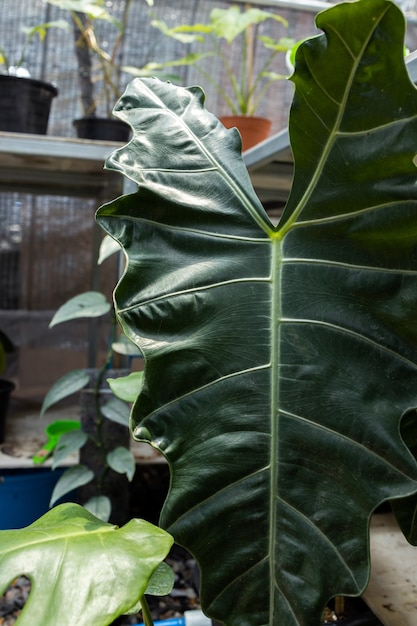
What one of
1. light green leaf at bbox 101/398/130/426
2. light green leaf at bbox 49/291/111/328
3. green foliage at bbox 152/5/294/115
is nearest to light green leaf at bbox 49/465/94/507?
light green leaf at bbox 101/398/130/426

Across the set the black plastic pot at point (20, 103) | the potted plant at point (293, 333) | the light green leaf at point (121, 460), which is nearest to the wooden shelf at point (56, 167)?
the black plastic pot at point (20, 103)

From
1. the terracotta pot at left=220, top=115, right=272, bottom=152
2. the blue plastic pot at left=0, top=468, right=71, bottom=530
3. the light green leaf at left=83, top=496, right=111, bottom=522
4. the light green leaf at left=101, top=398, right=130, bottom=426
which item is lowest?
the blue plastic pot at left=0, top=468, right=71, bottom=530

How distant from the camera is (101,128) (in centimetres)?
225

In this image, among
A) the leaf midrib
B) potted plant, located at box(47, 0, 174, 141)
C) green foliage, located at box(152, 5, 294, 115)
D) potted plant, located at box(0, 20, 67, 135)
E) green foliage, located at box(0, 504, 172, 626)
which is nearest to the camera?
green foliage, located at box(0, 504, 172, 626)

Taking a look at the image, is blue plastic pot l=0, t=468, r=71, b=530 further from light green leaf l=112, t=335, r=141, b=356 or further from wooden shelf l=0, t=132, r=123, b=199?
wooden shelf l=0, t=132, r=123, b=199

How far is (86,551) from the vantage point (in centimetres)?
61

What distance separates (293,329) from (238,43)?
2167 mm

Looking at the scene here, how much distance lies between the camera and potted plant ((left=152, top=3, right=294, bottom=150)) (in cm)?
192

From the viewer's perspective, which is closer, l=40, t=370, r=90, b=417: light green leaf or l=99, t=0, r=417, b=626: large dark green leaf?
l=99, t=0, r=417, b=626: large dark green leaf

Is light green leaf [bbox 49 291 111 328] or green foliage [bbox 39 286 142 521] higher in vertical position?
light green leaf [bbox 49 291 111 328]

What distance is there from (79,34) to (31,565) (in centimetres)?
226

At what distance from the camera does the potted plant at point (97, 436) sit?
158 centimetres

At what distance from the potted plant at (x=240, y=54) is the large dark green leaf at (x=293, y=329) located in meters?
1.28

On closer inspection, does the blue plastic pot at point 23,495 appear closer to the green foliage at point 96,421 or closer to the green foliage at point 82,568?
the green foliage at point 96,421
